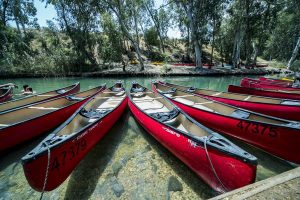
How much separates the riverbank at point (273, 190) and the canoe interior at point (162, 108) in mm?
1628

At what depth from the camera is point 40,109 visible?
770 centimetres

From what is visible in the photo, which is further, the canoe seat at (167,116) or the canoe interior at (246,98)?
the canoe interior at (246,98)

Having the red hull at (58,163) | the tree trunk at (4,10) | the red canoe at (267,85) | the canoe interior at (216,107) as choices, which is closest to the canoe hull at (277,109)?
the canoe interior at (216,107)

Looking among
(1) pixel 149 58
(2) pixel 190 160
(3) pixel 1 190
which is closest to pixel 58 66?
(1) pixel 149 58

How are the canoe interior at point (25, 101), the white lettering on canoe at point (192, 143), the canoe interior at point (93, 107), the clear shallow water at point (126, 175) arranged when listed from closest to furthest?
the white lettering on canoe at point (192, 143)
the clear shallow water at point (126, 175)
the canoe interior at point (93, 107)
the canoe interior at point (25, 101)

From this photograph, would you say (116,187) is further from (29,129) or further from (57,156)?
(29,129)

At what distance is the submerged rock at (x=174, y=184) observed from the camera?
164 inches

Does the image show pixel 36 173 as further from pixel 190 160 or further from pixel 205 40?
pixel 205 40

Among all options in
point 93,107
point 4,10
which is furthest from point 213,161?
point 4,10

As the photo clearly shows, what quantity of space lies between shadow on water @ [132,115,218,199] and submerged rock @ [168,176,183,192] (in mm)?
170

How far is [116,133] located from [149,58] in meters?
32.8

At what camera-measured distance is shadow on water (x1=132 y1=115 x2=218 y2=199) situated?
13.1ft

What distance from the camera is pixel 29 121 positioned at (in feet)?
19.4

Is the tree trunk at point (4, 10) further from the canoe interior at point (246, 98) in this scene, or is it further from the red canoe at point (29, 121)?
the canoe interior at point (246, 98)
